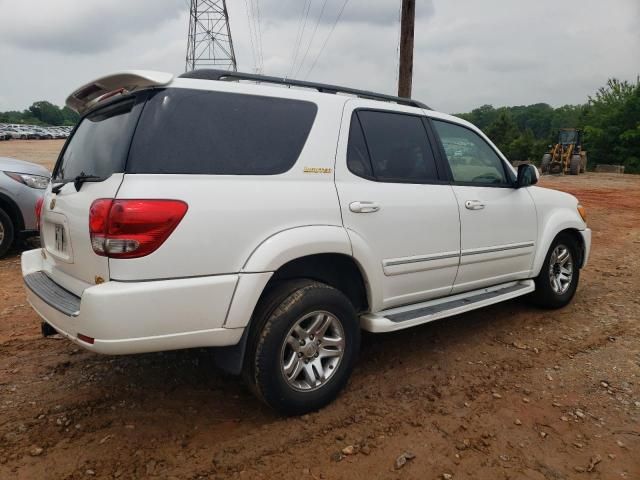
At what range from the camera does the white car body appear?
7.81ft

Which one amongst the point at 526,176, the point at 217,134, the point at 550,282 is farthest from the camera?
the point at 550,282

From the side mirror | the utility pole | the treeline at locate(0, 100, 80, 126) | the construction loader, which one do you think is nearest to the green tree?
the construction loader

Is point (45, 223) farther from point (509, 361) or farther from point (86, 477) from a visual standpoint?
point (509, 361)

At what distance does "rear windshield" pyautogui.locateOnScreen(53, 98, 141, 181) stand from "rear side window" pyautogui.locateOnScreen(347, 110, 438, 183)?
1311 millimetres

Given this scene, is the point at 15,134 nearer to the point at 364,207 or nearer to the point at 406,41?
the point at 406,41

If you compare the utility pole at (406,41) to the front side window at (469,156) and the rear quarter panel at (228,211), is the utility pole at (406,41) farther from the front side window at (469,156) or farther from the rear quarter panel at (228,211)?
the rear quarter panel at (228,211)

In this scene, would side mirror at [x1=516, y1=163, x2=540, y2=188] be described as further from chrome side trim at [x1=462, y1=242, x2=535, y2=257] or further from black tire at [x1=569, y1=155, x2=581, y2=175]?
black tire at [x1=569, y1=155, x2=581, y2=175]

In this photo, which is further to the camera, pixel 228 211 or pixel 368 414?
Result: pixel 368 414

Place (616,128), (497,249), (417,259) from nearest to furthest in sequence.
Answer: (417,259), (497,249), (616,128)

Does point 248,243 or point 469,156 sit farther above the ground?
point 469,156

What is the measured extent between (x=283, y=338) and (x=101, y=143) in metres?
1.48

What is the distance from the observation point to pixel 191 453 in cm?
260

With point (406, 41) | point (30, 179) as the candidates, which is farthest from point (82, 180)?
point (406, 41)

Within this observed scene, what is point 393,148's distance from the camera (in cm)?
348
